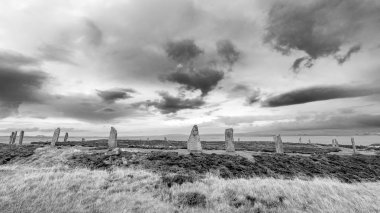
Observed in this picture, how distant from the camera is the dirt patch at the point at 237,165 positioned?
1504 centimetres

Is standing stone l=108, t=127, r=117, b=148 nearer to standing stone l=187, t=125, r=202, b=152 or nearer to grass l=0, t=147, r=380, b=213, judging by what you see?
standing stone l=187, t=125, r=202, b=152

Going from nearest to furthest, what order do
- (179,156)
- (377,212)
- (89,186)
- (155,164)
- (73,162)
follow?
(377,212) → (89,186) → (155,164) → (73,162) → (179,156)

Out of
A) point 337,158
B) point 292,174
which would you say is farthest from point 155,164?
point 337,158

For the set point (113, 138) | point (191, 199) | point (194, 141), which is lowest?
point (191, 199)

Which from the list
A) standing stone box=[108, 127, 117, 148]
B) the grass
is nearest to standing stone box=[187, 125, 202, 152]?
standing stone box=[108, 127, 117, 148]

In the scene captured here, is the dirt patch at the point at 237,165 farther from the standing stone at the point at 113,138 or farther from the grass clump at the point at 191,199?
the grass clump at the point at 191,199

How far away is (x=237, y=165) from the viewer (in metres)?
16.3

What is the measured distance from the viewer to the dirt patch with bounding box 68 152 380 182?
49.3 ft

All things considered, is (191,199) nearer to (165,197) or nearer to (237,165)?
(165,197)

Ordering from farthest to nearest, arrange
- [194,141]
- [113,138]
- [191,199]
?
1. [113,138]
2. [194,141]
3. [191,199]

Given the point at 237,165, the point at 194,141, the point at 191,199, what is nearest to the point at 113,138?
the point at 194,141

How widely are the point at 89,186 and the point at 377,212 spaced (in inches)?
373

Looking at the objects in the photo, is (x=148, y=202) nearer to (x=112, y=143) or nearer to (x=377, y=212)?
(x=377, y=212)

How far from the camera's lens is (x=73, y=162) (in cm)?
1667
